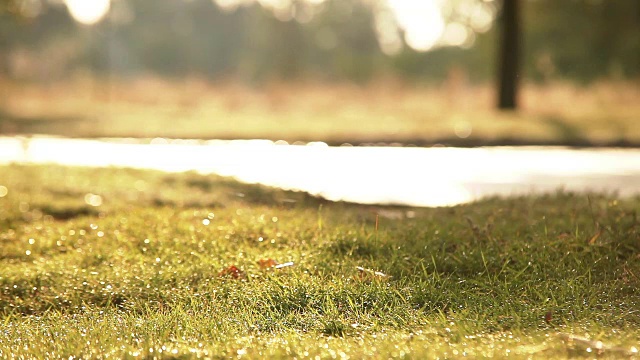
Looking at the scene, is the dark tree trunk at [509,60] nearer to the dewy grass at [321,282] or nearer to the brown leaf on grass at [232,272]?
the dewy grass at [321,282]

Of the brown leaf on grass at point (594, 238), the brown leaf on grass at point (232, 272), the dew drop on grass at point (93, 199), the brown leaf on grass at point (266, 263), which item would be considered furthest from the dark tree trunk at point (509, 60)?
the brown leaf on grass at point (232, 272)

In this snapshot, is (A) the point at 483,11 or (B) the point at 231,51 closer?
(A) the point at 483,11

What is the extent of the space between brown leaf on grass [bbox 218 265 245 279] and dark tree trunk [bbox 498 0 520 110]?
1613 centimetres

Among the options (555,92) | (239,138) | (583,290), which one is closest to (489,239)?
(583,290)

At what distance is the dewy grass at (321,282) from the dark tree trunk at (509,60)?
44.1ft

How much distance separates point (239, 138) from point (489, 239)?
10.4 metres

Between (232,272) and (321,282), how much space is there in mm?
646

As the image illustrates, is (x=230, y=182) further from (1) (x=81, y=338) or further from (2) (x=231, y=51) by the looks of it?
A: (2) (x=231, y=51)

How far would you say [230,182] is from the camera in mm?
8742

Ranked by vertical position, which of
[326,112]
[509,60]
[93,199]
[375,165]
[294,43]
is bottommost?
[93,199]

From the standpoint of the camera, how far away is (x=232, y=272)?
5.14m

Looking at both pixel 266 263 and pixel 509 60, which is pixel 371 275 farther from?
pixel 509 60

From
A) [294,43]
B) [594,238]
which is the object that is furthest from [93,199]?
[294,43]

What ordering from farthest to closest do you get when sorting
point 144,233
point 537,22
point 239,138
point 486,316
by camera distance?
point 537,22
point 239,138
point 144,233
point 486,316
